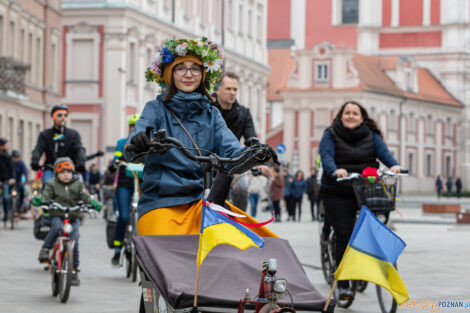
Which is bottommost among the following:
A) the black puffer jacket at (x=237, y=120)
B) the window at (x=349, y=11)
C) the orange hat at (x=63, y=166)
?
the orange hat at (x=63, y=166)

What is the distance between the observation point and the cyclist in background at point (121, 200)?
13188 mm

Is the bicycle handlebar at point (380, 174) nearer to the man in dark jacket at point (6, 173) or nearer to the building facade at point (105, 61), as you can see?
the man in dark jacket at point (6, 173)

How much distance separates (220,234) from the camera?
529 cm

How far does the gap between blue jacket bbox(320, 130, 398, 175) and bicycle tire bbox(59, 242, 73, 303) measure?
101 inches

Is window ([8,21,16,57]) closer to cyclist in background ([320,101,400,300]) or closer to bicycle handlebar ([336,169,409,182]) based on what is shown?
cyclist in background ([320,101,400,300])

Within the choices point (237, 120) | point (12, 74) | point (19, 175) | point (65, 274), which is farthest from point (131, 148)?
point (12, 74)

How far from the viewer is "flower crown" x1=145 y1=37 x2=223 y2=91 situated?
682cm

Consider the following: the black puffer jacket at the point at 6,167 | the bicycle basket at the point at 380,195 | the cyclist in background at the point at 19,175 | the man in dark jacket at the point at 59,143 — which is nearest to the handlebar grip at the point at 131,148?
the bicycle basket at the point at 380,195

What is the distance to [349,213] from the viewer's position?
34.4 ft

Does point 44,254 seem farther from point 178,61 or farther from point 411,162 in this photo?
point 411,162

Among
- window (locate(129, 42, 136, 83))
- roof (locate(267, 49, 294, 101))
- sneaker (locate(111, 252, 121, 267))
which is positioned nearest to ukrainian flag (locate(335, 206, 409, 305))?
sneaker (locate(111, 252, 121, 267))

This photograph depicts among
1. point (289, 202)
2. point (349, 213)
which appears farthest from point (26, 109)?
point (349, 213)

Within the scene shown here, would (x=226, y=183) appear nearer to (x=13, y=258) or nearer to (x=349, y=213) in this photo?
(x=349, y=213)

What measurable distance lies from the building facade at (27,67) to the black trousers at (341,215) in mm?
25903
